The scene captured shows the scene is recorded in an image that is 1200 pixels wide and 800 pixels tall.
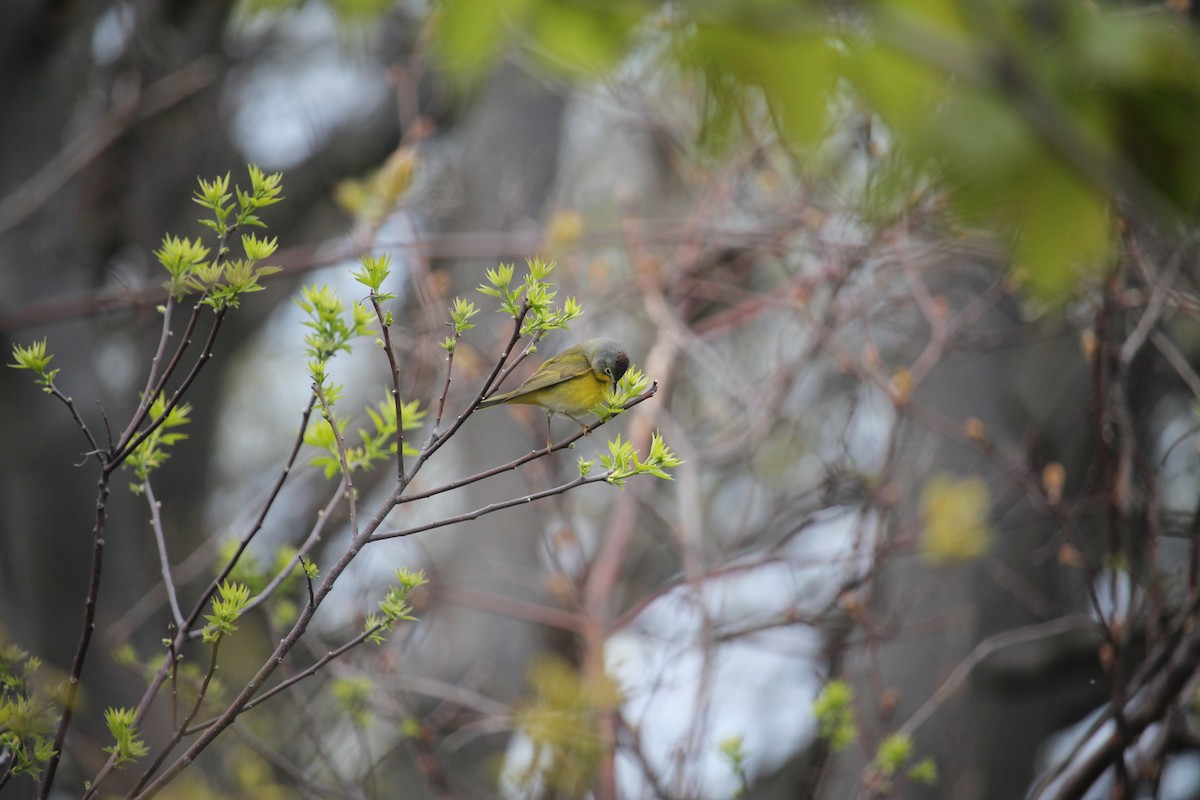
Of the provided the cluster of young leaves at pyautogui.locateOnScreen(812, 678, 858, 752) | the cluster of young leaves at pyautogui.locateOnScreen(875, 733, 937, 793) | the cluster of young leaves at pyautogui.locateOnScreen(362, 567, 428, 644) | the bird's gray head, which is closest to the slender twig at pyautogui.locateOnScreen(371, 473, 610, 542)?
the cluster of young leaves at pyautogui.locateOnScreen(362, 567, 428, 644)

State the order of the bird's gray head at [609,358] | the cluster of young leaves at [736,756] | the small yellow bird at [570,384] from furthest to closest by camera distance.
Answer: the cluster of young leaves at [736,756] → the small yellow bird at [570,384] → the bird's gray head at [609,358]

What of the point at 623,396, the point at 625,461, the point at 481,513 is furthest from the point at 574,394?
the point at 481,513

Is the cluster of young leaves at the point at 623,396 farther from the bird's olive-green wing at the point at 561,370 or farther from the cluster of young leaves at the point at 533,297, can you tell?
the bird's olive-green wing at the point at 561,370

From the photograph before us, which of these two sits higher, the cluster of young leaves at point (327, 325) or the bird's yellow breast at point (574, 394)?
the cluster of young leaves at point (327, 325)

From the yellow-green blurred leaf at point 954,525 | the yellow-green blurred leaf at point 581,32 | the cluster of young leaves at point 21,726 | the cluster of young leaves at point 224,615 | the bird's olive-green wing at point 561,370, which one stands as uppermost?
the yellow-green blurred leaf at point 581,32

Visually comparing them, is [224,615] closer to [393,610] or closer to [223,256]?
[393,610]

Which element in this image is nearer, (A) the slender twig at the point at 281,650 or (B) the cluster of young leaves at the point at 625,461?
(A) the slender twig at the point at 281,650

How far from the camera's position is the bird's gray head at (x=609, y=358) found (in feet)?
6.26

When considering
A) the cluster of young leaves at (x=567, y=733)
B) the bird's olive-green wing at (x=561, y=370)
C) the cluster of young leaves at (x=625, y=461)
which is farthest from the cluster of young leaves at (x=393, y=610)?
the cluster of young leaves at (x=567, y=733)

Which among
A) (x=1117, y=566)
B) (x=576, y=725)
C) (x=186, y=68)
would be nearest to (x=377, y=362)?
(x=186, y=68)

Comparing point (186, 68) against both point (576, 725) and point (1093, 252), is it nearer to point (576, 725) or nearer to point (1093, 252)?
point (576, 725)

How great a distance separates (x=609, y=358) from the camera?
2.02m

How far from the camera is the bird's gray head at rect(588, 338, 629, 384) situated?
1909 mm

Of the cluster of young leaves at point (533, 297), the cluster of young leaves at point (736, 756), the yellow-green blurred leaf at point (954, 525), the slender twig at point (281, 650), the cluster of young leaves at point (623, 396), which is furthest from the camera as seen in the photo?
the yellow-green blurred leaf at point (954, 525)
